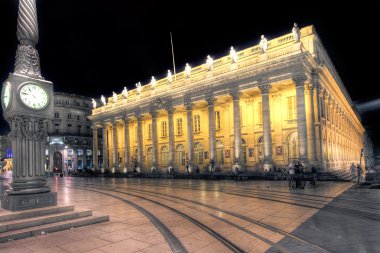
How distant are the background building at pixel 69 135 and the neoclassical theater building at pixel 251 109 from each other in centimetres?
2947

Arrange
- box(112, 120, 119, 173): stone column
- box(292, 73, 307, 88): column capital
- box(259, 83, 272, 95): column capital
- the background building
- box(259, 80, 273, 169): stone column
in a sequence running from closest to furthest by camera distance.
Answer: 1. box(292, 73, 307, 88): column capital
2. box(259, 80, 273, 169): stone column
3. box(259, 83, 272, 95): column capital
4. box(112, 120, 119, 173): stone column
5. the background building

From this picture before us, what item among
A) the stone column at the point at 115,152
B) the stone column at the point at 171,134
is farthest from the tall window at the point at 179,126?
the stone column at the point at 115,152

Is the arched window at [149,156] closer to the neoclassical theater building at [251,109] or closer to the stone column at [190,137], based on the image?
the neoclassical theater building at [251,109]

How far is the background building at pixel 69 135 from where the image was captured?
75250mm

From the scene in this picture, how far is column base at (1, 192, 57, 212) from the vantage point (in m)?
8.38

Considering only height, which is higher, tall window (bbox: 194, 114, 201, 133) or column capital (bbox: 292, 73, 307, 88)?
column capital (bbox: 292, 73, 307, 88)

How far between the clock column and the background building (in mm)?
69042

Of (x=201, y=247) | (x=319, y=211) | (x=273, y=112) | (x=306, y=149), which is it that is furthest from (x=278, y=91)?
(x=201, y=247)

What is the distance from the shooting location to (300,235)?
24.3 feet

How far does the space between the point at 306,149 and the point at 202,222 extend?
2310 cm

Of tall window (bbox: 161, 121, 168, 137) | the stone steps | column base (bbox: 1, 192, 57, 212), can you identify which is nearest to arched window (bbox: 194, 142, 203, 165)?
tall window (bbox: 161, 121, 168, 137)

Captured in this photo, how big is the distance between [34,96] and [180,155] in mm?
40769

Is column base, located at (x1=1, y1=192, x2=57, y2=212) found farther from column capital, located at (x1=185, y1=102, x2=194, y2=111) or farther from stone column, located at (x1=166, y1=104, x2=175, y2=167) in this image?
stone column, located at (x1=166, y1=104, x2=175, y2=167)

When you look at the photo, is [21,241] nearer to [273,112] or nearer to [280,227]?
[280,227]
